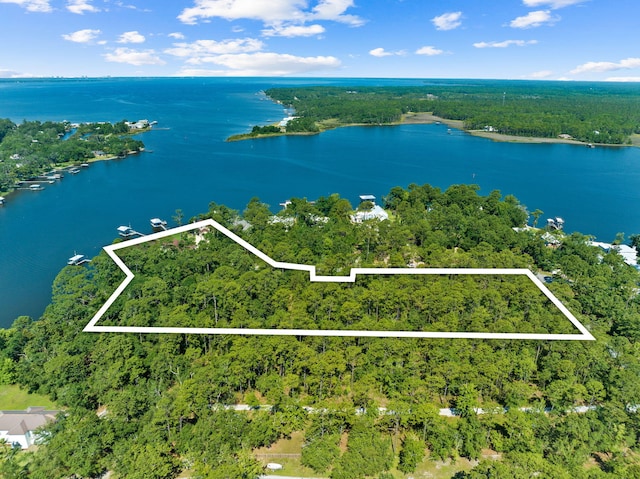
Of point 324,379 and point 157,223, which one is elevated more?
point 157,223

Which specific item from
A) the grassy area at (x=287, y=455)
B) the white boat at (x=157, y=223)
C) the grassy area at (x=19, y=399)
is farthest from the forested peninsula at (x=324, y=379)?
the white boat at (x=157, y=223)

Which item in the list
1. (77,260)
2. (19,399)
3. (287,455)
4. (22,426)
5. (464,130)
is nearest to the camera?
(287,455)

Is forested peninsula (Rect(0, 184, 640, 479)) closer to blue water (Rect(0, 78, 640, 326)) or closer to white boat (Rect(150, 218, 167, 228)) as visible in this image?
blue water (Rect(0, 78, 640, 326))

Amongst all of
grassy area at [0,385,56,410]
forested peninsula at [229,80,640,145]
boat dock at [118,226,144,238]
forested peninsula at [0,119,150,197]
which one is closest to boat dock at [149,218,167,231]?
boat dock at [118,226,144,238]

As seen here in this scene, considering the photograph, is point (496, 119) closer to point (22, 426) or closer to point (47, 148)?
point (47, 148)

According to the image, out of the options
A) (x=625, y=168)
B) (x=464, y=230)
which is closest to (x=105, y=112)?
(x=464, y=230)

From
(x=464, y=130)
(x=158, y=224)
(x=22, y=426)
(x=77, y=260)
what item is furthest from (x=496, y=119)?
(x=22, y=426)
